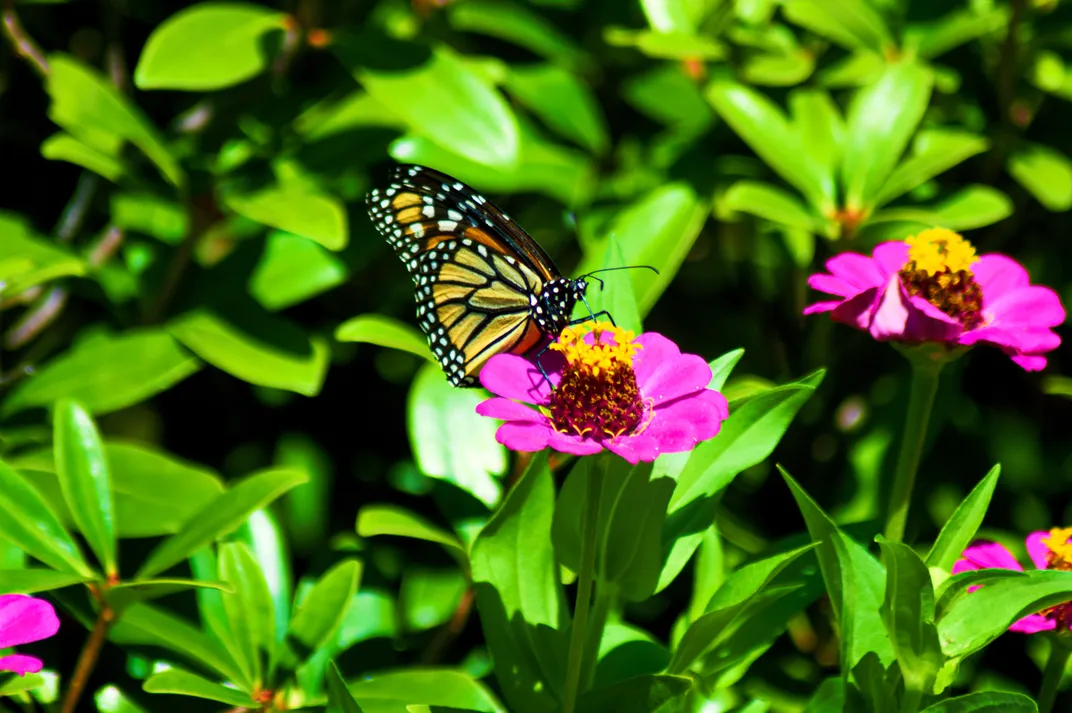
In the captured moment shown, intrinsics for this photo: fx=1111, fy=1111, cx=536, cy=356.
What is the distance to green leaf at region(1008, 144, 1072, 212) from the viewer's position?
1.50 meters

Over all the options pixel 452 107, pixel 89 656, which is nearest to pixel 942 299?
pixel 452 107

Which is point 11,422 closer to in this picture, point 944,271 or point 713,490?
point 713,490

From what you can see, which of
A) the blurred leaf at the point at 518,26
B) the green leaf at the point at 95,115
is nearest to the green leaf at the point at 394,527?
the green leaf at the point at 95,115

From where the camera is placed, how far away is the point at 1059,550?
3.54 ft

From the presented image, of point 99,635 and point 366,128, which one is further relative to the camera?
point 366,128

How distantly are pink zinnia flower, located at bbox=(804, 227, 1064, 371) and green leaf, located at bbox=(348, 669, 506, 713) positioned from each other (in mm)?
511

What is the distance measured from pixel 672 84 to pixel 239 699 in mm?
1116

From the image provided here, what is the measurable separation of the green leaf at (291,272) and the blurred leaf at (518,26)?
17.4 inches

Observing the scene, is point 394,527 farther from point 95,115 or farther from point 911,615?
point 95,115

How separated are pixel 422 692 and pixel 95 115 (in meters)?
0.85

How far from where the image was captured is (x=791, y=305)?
178 centimetres

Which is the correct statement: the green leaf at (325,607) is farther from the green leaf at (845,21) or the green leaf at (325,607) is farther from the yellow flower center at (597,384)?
the green leaf at (845,21)

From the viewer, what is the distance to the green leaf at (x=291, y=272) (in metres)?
1.52

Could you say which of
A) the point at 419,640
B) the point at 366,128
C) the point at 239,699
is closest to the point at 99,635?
the point at 239,699
